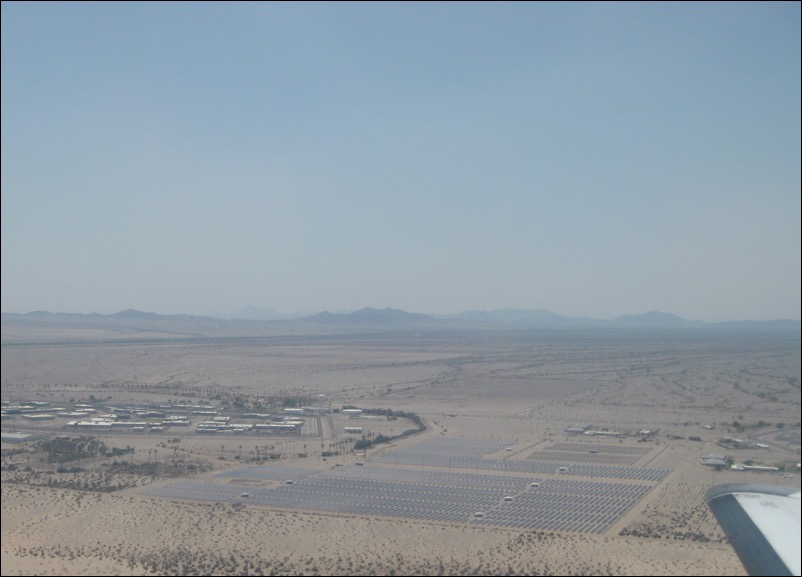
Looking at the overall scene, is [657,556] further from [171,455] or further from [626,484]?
[171,455]

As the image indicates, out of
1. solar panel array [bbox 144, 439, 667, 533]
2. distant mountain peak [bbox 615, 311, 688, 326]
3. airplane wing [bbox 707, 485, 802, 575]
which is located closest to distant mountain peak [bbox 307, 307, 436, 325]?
distant mountain peak [bbox 615, 311, 688, 326]

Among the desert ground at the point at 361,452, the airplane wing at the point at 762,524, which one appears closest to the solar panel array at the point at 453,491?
the desert ground at the point at 361,452

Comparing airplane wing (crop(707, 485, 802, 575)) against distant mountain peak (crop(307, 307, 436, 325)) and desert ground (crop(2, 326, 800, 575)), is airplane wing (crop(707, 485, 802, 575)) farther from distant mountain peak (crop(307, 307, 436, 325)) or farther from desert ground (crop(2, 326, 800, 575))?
distant mountain peak (crop(307, 307, 436, 325))

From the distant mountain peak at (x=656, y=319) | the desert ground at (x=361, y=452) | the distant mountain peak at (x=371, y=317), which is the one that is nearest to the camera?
the desert ground at (x=361, y=452)

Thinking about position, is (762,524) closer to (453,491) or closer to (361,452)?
(453,491)

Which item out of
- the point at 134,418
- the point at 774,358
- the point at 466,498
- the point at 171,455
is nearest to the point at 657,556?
the point at 466,498

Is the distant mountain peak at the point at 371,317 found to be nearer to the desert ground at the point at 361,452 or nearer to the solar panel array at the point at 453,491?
the desert ground at the point at 361,452
